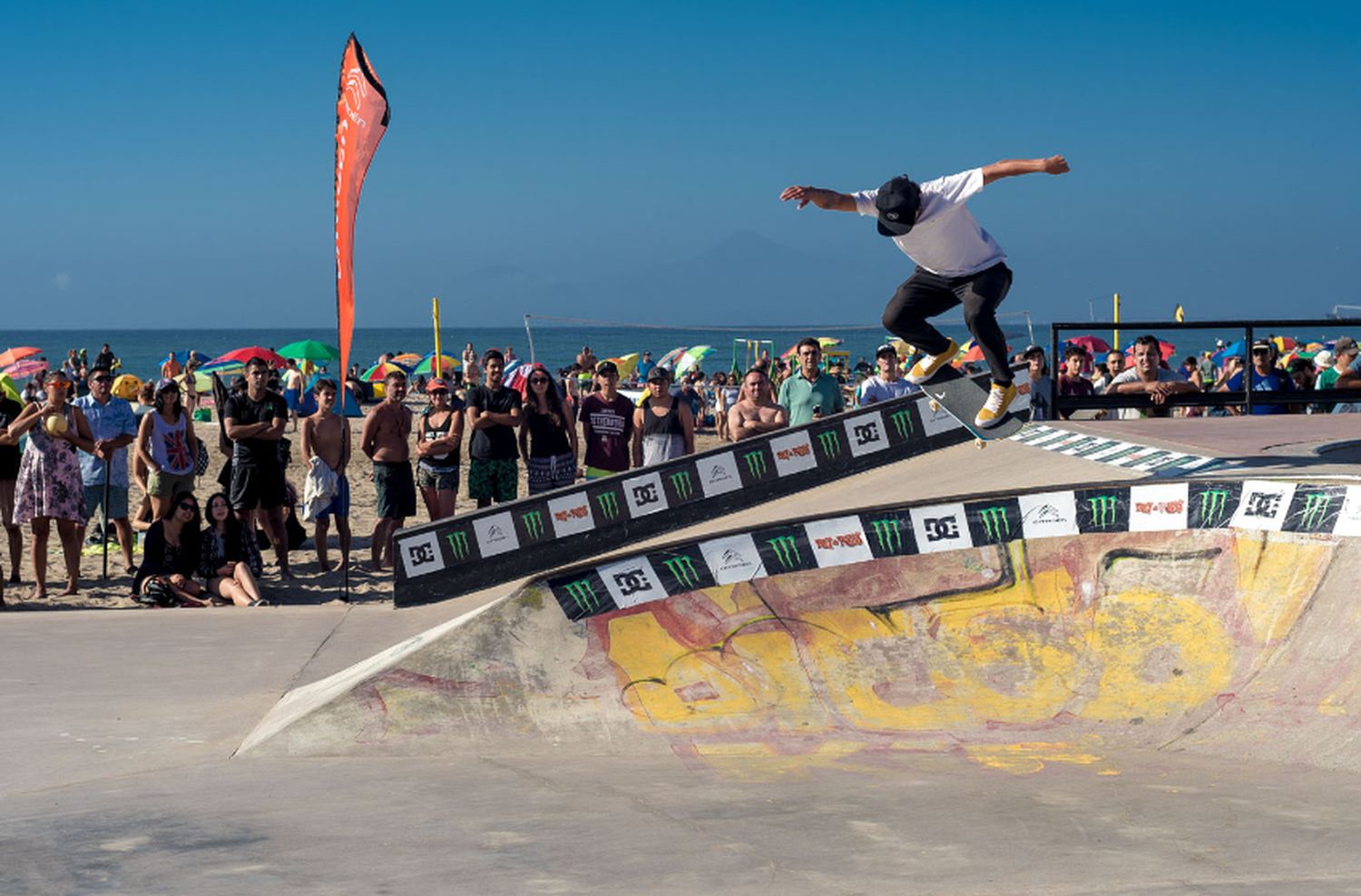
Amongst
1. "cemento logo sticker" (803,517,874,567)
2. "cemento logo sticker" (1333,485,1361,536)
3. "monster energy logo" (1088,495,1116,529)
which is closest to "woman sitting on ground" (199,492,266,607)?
"cemento logo sticker" (803,517,874,567)

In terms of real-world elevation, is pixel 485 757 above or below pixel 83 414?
below

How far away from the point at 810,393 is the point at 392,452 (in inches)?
140

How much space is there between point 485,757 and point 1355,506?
398 cm

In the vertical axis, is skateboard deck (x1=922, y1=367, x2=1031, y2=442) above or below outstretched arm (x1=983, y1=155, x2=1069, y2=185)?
below

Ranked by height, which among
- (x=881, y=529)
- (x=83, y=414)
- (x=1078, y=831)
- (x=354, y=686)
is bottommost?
(x=1078, y=831)

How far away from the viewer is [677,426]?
1103cm

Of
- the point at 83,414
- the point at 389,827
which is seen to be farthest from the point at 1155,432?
the point at 83,414

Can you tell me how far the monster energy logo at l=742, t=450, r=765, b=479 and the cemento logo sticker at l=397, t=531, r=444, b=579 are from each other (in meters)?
2.32

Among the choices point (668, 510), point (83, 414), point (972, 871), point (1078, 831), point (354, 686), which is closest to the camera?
point (972, 871)

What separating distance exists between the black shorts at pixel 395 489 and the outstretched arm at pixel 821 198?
496 cm

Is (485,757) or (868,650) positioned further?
(868,650)

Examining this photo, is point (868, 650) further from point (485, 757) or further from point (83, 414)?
point (83, 414)

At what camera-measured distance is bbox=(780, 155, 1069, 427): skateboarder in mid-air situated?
7.18 m

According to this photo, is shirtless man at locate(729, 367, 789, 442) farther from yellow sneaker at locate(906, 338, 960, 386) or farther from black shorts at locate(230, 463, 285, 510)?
black shorts at locate(230, 463, 285, 510)
